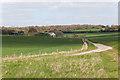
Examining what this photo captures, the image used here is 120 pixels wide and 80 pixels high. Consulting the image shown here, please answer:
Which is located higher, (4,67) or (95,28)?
(95,28)

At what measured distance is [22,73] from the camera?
48.3ft

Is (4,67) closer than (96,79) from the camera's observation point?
No

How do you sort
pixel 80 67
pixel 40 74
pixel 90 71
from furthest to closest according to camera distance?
pixel 80 67
pixel 90 71
pixel 40 74

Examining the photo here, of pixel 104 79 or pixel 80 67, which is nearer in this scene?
pixel 104 79

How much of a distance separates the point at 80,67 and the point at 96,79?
10.8ft

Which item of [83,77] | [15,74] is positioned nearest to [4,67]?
[15,74]

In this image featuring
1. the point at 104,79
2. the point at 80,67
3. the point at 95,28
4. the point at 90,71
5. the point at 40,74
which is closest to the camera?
the point at 104,79

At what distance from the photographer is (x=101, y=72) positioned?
15281 millimetres

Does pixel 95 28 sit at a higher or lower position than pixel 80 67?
higher

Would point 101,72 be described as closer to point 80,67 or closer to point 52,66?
point 80,67

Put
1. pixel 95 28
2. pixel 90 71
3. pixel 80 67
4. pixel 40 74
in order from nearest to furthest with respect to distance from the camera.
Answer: pixel 40 74 → pixel 90 71 → pixel 80 67 → pixel 95 28

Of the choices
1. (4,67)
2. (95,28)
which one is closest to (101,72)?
(4,67)

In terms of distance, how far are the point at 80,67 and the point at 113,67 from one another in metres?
2.86

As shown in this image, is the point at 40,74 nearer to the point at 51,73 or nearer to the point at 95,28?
the point at 51,73
